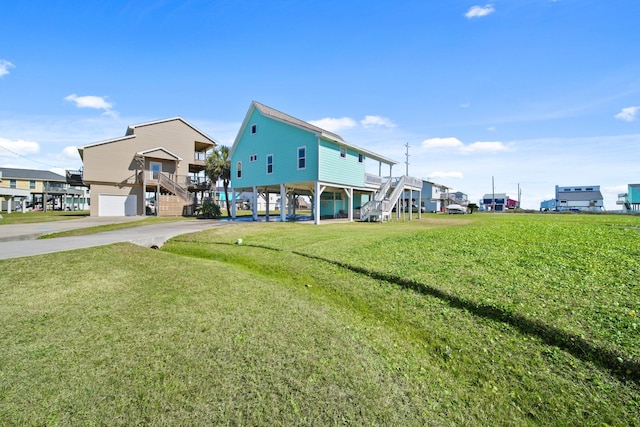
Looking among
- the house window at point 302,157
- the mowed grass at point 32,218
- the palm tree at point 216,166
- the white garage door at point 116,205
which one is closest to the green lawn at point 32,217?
the mowed grass at point 32,218

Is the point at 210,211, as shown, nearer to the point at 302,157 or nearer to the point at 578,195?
the point at 302,157

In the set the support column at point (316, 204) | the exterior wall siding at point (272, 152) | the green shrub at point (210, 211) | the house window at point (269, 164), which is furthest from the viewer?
the green shrub at point (210, 211)

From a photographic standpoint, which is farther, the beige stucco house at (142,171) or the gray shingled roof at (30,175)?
the gray shingled roof at (30,175)

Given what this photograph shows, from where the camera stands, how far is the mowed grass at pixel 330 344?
2.48 metres

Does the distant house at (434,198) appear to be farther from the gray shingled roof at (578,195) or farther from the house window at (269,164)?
the house window at (269,164)

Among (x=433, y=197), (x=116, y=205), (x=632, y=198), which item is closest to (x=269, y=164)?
(x=116, y=205)

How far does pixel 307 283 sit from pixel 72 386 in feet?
13.3

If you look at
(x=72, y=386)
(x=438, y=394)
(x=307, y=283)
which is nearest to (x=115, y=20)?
(x=307, y=283)

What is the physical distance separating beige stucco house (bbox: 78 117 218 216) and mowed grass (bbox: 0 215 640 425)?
22657 mm

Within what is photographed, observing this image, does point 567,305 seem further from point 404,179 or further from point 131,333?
point 404,179

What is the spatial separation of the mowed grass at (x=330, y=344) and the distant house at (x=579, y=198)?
78.7 m

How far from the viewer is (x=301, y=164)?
19031 millimetres

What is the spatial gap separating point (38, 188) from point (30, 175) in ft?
8.79

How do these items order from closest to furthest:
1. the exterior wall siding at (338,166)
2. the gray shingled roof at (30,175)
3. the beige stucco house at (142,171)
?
the exterior wall siding at (338,166)
the beige stucco house at (142,171)
the gray shingled roof at (30,175)
